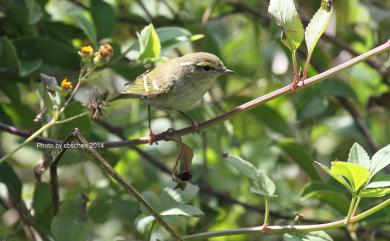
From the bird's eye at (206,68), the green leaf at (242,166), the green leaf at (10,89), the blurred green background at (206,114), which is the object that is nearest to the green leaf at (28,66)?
the blurred green background at (206,114)

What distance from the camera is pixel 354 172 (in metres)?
1.88

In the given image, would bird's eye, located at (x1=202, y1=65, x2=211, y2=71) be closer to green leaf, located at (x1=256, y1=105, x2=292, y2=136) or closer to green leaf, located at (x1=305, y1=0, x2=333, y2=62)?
green leaf, located at (x1=256, y1=105, x2=292, y2=136)

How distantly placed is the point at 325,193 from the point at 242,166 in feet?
2.49

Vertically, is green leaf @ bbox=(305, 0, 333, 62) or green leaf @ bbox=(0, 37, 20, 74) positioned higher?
green leaf @ bbox=(305, 0, 333, 62)

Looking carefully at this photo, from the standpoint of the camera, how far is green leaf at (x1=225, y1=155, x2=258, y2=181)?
2.07 meters

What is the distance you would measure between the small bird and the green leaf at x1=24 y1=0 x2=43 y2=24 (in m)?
0.52

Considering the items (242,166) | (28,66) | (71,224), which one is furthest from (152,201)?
(28,66)

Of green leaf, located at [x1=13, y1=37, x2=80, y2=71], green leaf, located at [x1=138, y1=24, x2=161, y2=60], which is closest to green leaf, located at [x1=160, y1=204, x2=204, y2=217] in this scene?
green leaf, located at [x1=138, y1=24, x2=161, y2=60]

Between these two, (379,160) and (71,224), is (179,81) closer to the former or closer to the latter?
(71,224)

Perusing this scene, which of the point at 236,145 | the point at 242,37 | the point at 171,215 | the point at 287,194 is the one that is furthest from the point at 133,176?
the point at 171,215

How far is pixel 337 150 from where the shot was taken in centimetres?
407

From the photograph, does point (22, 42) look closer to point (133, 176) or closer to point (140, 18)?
point (140, 18)

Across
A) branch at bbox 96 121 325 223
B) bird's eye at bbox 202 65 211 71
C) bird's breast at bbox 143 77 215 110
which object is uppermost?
bird's eye at bbox 202 65 211 71

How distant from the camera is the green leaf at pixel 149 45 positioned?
97.2 inches
